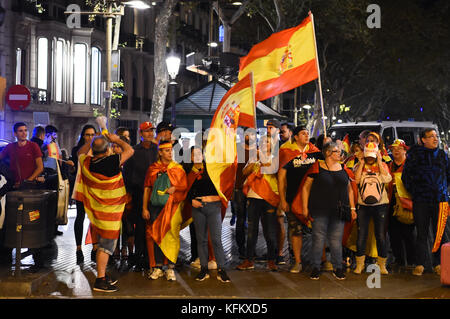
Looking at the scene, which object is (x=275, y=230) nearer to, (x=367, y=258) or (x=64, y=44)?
(x=367, y=258)

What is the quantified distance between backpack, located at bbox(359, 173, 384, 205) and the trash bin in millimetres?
4230

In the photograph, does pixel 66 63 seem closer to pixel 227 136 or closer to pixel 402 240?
pixel 227 136

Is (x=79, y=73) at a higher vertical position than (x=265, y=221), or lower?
higher

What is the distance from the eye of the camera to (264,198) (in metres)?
9.66

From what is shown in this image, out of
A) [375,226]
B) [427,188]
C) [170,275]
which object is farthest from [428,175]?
[170,275]

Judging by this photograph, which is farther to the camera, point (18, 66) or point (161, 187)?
point (18, 66)

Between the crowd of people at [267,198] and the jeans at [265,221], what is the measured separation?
14 mm

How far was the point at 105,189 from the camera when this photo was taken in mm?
8430

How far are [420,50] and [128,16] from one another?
60.2 feet

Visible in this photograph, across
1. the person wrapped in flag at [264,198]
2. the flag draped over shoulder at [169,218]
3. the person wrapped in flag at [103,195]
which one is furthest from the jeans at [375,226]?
the person wrapped in flag at [103,195]

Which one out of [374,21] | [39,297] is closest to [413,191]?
[39,297]

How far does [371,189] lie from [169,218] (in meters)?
2.75

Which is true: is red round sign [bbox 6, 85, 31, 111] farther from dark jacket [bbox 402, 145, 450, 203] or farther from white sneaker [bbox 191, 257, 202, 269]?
dark jacket [bbox 402, 145, 450, 203]

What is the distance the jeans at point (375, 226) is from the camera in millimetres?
9570
